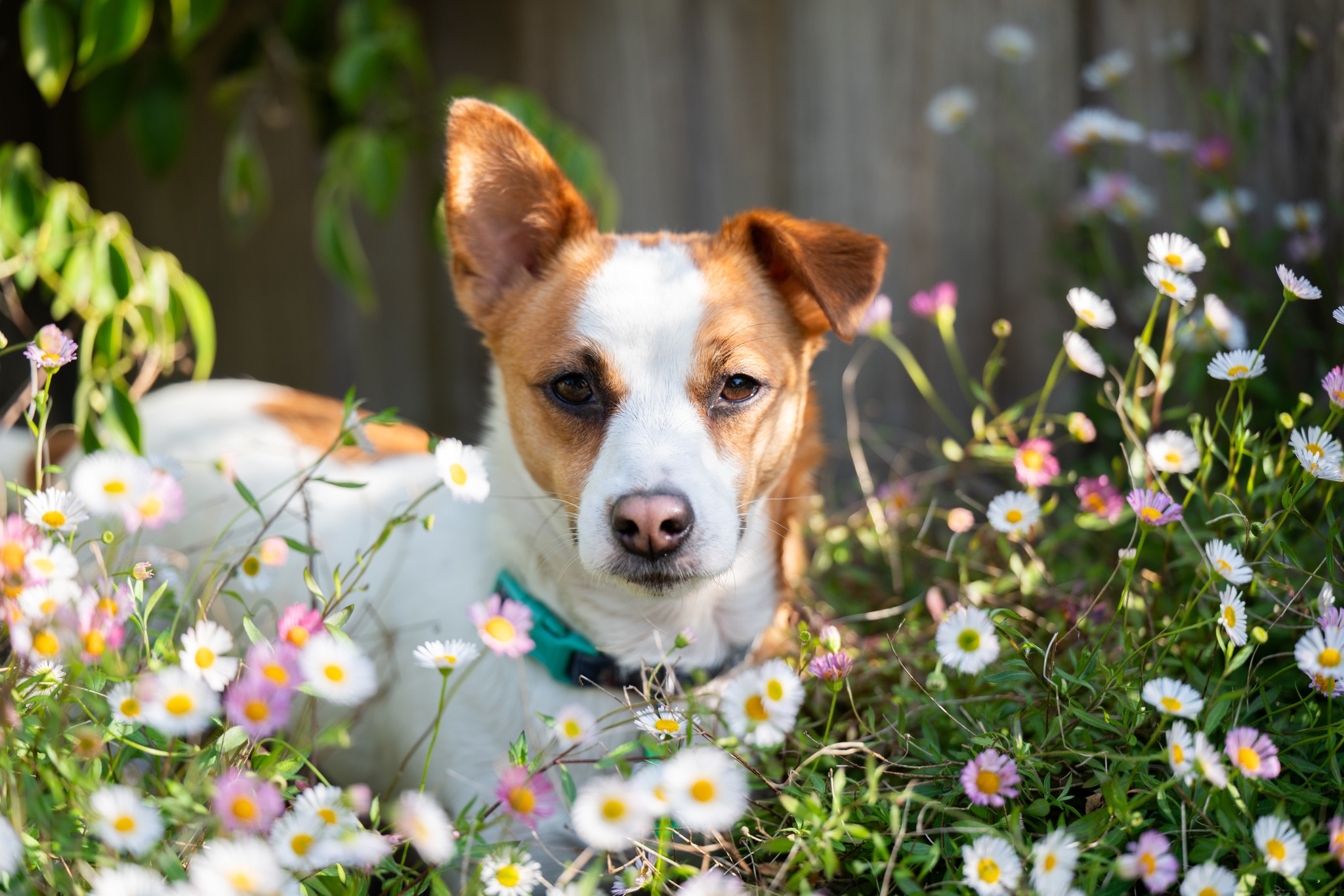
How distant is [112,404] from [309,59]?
5.79ft

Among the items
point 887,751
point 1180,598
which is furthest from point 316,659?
point 1180,598

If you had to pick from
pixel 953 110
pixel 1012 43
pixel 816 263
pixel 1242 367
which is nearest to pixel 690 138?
pixel 953 110

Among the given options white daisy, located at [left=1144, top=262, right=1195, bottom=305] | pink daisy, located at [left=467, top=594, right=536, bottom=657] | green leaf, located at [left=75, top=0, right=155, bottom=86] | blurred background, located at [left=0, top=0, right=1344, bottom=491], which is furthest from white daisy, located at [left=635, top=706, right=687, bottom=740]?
green leaf, located at [left=75, top=0, right=155, bottom=86]

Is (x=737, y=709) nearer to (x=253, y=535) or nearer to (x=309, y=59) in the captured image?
(x=253, y=535)

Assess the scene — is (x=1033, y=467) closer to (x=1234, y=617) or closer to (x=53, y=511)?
(x=1234, y=617)

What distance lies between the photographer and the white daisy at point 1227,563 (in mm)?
1380

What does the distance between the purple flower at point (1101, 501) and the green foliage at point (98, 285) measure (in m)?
1.85

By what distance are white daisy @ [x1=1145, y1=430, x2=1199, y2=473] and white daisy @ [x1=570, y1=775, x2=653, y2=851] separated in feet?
3.46

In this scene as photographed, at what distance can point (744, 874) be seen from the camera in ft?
4.62

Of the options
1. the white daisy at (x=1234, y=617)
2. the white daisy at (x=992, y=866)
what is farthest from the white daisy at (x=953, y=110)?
the white daisy at (x=992, y=866)

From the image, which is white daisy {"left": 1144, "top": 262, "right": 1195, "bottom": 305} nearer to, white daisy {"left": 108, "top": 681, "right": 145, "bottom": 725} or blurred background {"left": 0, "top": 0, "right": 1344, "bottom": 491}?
blurred background {"left": 0, "top": 0, "right": 1344, "bottom": 491}

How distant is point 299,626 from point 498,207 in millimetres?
1114

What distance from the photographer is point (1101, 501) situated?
1871 mm

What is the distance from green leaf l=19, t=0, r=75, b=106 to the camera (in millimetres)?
2344
